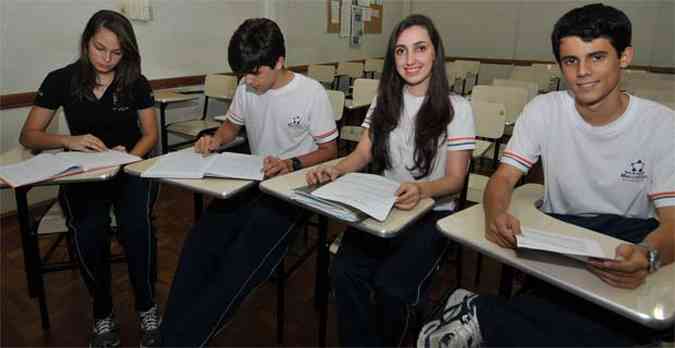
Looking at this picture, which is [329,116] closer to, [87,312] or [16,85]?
[87,312]

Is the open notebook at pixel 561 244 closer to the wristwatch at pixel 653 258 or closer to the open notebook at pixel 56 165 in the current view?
the wristwatch at pixel 653 258

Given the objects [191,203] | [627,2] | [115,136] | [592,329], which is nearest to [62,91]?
[115,136]

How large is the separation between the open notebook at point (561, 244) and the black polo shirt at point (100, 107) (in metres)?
1.60

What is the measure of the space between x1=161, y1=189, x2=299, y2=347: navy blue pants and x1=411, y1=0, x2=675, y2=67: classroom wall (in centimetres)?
544

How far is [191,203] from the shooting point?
307cm

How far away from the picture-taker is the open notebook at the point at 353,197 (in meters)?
1.13

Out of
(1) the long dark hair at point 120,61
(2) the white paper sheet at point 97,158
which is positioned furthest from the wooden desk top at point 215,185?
(1) the long dark hair at point 120,61

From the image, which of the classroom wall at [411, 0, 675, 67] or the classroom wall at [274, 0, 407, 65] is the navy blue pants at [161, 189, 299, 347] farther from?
the classroom wall at [411, 0, 675, 67]

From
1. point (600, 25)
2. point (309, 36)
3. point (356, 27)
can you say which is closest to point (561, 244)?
point (600, 25)

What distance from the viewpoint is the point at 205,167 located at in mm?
1498

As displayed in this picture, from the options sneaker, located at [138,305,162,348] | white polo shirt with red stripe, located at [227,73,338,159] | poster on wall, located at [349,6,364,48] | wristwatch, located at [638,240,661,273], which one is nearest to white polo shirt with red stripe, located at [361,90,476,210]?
white polo shirt with red stripe, located at [227,73,338,159]

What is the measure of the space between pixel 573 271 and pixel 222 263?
104cm

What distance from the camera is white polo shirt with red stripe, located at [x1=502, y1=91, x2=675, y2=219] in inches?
46.3

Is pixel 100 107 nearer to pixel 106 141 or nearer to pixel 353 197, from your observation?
pixel 106 141
